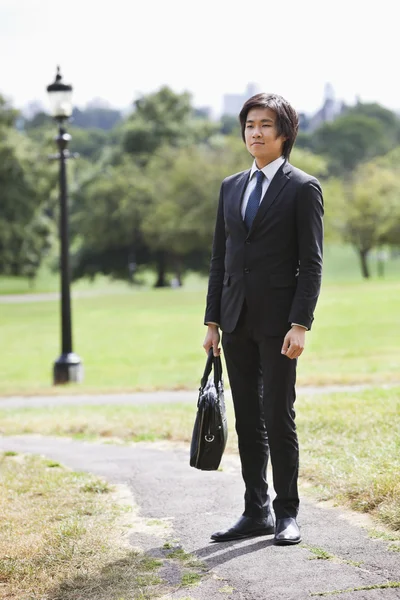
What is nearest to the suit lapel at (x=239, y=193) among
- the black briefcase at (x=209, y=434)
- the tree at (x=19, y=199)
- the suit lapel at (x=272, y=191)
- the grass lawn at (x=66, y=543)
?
the suit lapel at (x=272, y=191)

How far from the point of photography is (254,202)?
425 centimetres

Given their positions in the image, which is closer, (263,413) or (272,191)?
(272,191)

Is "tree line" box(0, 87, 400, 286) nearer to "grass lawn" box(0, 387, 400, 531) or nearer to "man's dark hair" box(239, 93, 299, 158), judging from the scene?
"grass lawn" box(0, 387, 400, 531)

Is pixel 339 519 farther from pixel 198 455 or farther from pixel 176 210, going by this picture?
pixel 176 210

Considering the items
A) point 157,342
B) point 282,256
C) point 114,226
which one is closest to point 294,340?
point 282,256

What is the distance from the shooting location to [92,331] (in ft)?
91.9

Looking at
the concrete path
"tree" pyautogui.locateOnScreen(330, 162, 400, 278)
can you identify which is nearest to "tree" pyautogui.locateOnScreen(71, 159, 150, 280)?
"tree" pyautogui.locateOnScreen(330, 162, 400, 278)

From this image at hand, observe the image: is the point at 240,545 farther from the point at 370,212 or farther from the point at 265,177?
the point at 370,212

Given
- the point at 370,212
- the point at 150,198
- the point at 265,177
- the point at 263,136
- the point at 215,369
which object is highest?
the point at 150,198

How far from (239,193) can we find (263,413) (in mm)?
1139

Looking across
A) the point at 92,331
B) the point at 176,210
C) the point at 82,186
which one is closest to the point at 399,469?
the point at 92,331

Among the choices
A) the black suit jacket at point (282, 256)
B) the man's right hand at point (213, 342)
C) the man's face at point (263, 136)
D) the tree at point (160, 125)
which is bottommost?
the man's right hand at point (213, 342)

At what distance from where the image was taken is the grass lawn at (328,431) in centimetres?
471

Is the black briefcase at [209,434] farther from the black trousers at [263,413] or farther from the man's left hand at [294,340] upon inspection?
the man's left hand at [294,340]
